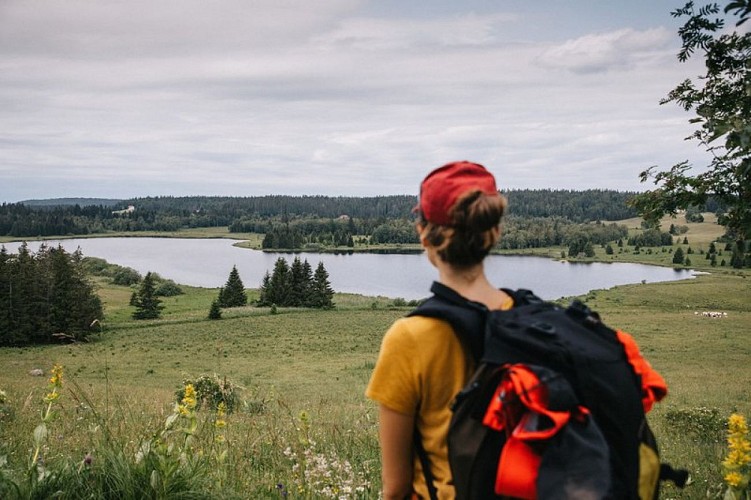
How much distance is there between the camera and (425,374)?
1.96m

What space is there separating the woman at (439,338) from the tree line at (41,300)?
177 ft

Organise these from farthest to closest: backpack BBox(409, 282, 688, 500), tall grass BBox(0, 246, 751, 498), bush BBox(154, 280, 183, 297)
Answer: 1. bush BBox(154, 280, 183, 297)
2. tall grass BBox(0, 246, 751, 498)
3. backpack BBox(409, 282, 688, 500)

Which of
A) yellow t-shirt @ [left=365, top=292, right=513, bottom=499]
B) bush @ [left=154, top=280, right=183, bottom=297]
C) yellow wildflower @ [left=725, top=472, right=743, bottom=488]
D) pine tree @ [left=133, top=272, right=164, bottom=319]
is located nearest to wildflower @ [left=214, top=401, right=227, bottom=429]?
yellow t-shirt @ [left=365, top=292, right=513, bottom=499]

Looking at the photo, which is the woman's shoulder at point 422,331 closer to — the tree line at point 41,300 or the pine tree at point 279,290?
the tree line at point 41,300

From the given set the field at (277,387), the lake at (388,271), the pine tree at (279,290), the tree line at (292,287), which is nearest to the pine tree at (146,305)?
the field at (277,387)

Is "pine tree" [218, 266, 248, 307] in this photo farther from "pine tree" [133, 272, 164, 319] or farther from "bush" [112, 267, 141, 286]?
"bush" [112, 267, 141, 286]

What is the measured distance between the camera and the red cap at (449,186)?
6.45 ft

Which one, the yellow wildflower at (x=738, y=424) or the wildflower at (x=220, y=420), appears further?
the wildflower at (x=220, y=420)

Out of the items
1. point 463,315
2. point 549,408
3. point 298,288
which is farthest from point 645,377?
point 298,288

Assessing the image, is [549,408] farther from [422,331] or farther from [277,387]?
[277,387]

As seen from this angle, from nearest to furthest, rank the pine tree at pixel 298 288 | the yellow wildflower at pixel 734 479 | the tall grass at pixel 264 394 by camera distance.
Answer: the yellow wildflower at pixel 734 479 → the tall grass at pixel 264 394 → the pine tree at pixel 298 288

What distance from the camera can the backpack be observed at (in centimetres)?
158

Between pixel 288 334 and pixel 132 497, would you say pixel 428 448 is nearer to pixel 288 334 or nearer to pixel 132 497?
pixel 132 497

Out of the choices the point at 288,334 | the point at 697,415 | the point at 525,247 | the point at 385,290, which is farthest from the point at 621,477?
the point at 525,247
